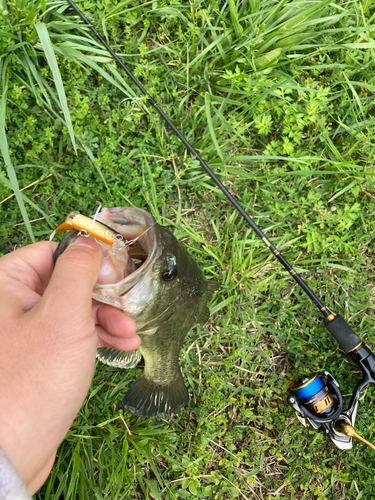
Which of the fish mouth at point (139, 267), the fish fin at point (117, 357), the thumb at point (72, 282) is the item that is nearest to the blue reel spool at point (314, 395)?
the fish fin at point (117, 357)

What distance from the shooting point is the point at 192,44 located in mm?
2965

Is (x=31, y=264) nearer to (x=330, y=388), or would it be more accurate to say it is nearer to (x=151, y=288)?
(x=151, y=288)

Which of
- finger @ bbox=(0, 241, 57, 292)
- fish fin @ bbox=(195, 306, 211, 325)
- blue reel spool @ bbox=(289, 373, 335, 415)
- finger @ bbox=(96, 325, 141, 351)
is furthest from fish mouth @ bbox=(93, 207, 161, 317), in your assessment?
blue reel spool @ bbox=(289, 373, 335, 415)

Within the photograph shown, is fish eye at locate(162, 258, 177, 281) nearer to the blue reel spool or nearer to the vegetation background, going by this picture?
the vegetation background

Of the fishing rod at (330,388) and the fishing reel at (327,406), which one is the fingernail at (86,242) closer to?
the fishing rod at (330,388)

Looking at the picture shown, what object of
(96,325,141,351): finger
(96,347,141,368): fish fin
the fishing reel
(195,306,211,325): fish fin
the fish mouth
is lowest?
the fishing reel

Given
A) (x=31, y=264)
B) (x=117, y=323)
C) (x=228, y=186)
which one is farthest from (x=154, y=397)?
(x=228, y=186)

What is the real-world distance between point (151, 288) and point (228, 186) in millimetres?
1753

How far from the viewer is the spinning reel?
2713 millimetres

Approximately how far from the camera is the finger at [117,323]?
179cm

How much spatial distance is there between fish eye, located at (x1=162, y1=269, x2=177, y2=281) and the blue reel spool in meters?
1.69

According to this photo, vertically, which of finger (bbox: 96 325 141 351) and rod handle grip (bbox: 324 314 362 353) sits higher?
finger (bbox: 96 325 141 351)

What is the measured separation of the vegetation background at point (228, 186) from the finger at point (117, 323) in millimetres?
1098

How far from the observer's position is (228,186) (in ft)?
10.4
